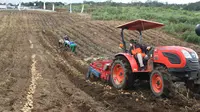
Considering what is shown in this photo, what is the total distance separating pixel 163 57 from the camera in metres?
8.12

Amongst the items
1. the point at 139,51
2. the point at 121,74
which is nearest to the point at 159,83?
the point at 139,51

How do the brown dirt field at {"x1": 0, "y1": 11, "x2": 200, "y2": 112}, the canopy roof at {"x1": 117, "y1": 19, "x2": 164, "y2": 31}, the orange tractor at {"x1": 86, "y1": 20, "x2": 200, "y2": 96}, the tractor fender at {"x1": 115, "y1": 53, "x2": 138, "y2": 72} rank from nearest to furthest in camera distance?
the brown dirt field at {"x1": 0, "y1": 11, "x2": 200, "y2": 112}
the orange tractor at {"x1": 86, "y1": 20, "x2": 200, "y2": 96}
the tractor fender at {"x1": 115, "y1": 53, "x2": 138, "y2": 72}
the canopy roof at {"x1": 117, "y1": 19, "x2": 164, "y2": 31}

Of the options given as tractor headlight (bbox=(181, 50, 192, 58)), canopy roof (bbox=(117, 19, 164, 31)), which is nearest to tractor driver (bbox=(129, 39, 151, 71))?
canopy roof (bbox=(117, 19, 164, 31))

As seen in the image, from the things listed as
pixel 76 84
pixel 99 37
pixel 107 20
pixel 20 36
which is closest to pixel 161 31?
pixel 99 37

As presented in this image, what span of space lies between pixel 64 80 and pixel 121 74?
6.11ft

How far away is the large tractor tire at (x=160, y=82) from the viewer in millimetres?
7652

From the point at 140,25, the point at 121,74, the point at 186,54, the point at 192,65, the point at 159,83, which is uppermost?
the point at 140,25

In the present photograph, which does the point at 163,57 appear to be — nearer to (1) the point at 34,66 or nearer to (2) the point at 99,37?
(1) the point at 34,66

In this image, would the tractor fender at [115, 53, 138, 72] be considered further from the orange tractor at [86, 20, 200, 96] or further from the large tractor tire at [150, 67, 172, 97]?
the large tractor tire at [150, 67, 172, 97]

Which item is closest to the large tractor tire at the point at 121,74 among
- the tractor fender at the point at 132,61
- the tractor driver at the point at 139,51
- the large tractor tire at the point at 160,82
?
the tractor fender at the point at 132,61

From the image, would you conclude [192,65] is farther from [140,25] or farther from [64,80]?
[64,80]

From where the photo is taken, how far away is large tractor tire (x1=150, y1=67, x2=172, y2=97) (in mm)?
7652

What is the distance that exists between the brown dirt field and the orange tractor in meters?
0.29

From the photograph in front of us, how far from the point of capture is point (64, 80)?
10.4 meters
